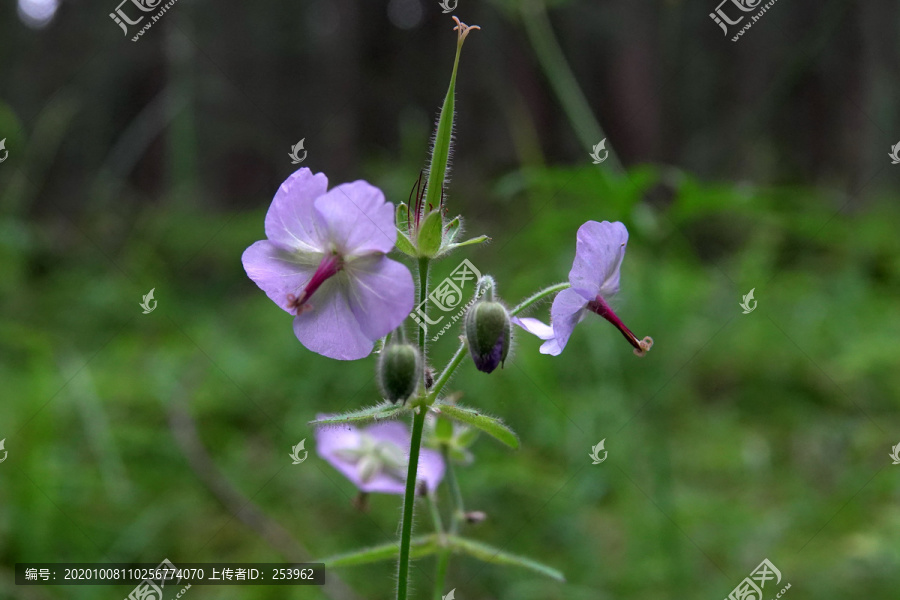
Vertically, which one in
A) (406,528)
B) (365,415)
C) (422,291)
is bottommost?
(406,528)

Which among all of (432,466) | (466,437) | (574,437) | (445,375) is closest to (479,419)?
(445,375)

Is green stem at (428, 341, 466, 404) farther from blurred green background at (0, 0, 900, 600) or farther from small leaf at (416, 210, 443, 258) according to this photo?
blurred green background at (0, 0, 900, 600)

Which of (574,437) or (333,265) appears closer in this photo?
(333,265)

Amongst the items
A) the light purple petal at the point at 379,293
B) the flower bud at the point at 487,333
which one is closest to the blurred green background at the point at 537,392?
the flower bud at the point at 487,333

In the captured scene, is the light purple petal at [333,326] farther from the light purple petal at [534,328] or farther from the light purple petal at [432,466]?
the light purple petal at [432,466]

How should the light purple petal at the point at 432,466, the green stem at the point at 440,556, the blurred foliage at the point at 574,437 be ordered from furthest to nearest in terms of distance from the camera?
1. the blurred foliage at the point at 574,437
2. the light purple petal at the point at 432,466
3. the green stem at the point at 440,556

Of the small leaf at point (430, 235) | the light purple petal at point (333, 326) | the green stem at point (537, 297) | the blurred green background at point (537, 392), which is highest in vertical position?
the small leaf at point (430, 235)

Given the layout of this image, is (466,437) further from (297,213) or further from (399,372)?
(297,213)
